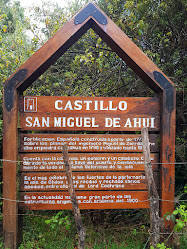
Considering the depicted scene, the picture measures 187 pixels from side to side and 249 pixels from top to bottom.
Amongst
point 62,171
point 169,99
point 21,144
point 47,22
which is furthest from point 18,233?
point 47,22

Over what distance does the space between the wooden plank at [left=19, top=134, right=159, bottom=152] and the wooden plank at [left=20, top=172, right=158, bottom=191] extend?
0.98 feet

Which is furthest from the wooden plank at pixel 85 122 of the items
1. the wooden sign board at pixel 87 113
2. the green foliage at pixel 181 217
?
the green foliage at pixel 181 217

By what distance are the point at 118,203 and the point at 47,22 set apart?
12.4ft

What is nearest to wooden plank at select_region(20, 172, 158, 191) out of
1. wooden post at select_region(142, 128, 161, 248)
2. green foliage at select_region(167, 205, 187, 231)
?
green foliage at select_region(167, 205, 187, 231)

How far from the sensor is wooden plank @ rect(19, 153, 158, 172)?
105 inches

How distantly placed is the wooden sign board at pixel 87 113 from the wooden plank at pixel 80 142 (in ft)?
0.32

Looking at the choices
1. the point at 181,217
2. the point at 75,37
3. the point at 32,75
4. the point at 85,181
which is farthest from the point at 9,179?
the point at 181,217

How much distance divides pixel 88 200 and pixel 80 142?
706 millimetres

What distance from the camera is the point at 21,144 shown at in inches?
105

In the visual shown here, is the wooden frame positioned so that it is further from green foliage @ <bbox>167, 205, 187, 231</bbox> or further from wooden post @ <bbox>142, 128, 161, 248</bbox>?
wooden post @ <bbox>142, 128, 161, 248</bbox>

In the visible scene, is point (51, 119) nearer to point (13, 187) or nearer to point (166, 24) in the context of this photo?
point (13, 187)

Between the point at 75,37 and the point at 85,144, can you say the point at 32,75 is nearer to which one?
the point at 75,37

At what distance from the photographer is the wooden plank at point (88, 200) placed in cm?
266

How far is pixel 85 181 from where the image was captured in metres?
2.69
